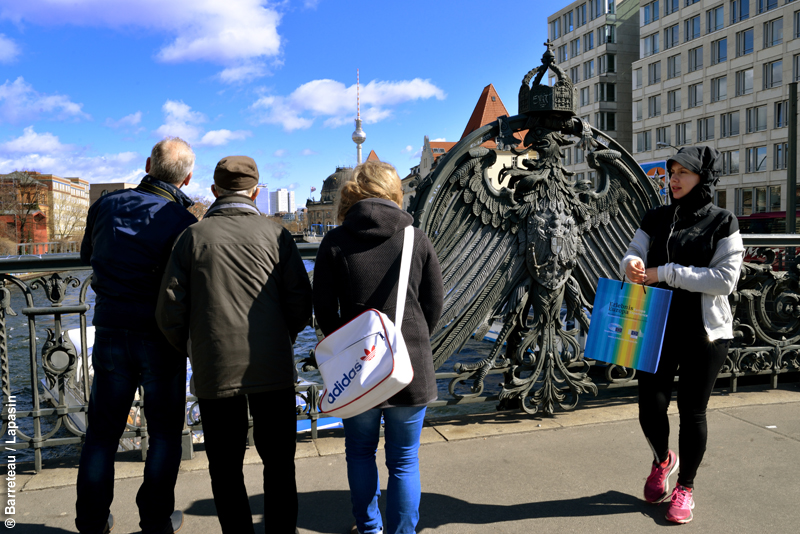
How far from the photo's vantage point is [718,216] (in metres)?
3.02

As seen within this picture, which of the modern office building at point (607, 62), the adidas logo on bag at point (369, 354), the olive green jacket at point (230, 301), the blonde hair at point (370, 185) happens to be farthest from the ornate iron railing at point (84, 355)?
the modern office building at point (607, 62)

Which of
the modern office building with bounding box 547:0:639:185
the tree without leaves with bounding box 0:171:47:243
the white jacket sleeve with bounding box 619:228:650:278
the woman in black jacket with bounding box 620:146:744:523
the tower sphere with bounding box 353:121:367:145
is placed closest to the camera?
the woman in black jacket with bounding box 620:146:744:523

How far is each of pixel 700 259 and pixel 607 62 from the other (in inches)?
2789

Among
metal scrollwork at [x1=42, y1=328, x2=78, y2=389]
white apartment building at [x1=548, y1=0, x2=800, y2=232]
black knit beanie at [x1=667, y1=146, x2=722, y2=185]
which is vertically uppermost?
white apartment building at [x1=548, y1=0, x2=800, y2=232]

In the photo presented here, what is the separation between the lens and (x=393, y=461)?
2566mm

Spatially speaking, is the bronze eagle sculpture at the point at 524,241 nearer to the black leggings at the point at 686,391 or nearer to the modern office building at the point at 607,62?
the black leggings at the point at 686,391

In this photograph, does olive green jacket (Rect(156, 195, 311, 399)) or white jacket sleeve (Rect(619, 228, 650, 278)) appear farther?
white jacket sleeve (Rect(619, 228, 650, 278))

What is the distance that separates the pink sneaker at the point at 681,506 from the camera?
2.97 meters

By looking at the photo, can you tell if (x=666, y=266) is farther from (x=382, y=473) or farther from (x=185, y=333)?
(x=185, y=333)

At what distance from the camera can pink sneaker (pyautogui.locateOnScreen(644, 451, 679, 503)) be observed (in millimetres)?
3154

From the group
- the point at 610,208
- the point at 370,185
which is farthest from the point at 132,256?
the point at 610,208

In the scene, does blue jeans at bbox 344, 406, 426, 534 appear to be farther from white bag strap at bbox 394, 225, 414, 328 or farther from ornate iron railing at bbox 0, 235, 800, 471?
ornate iron railing at bbox 0, 235, 800, 471

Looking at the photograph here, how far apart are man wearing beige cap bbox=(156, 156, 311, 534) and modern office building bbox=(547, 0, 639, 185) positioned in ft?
219

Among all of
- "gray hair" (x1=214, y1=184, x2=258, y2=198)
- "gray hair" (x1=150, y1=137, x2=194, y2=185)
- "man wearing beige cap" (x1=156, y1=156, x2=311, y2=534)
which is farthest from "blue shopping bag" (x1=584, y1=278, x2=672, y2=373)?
"gray hair" (x1=150, y1=137, x2=194, y2=185)
